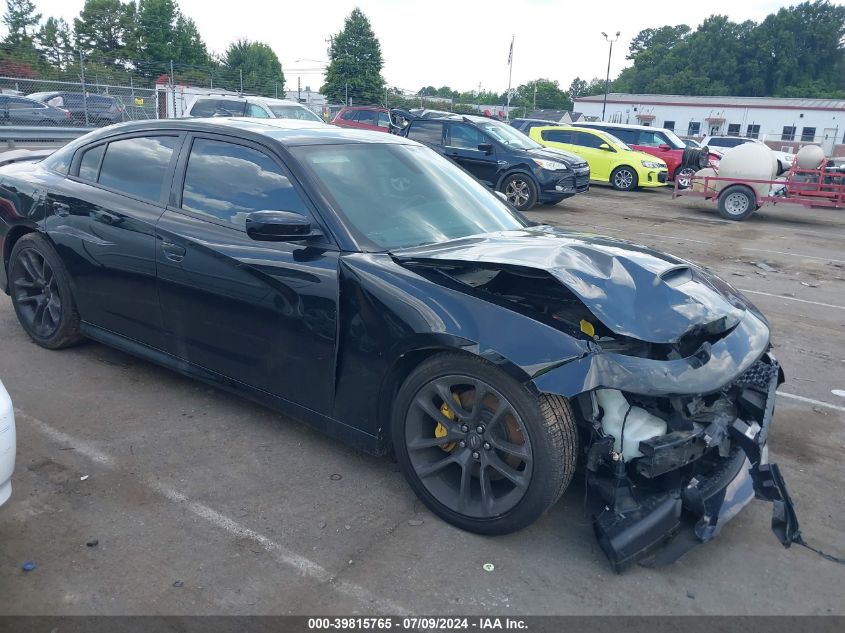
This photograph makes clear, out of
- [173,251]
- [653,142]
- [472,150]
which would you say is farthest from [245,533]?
[653,142]

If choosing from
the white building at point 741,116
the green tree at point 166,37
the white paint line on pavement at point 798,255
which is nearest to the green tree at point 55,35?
the green tree at point 166,37

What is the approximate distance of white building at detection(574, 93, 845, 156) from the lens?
2291 inches

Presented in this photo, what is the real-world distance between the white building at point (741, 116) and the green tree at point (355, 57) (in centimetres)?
2445

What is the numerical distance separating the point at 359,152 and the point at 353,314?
1173 mm

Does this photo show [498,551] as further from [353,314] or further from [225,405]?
[225,405]

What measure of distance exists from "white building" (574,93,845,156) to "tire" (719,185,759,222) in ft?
142

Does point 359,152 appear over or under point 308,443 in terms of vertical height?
over

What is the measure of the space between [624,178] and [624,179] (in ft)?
0.09

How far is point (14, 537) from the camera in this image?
9.43ft

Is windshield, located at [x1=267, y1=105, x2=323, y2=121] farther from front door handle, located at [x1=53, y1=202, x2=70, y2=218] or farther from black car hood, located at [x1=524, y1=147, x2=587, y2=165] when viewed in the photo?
front door handle, located at [x1=53, y1=202, x2=70, y2=218]

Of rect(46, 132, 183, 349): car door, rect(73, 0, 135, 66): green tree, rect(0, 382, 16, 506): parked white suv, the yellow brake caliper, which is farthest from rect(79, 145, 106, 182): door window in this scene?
rect(73, 0, 135, 66): green tree

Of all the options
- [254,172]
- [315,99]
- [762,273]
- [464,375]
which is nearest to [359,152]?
[254,172]

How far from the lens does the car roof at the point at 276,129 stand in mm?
3742

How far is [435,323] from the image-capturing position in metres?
2.89
